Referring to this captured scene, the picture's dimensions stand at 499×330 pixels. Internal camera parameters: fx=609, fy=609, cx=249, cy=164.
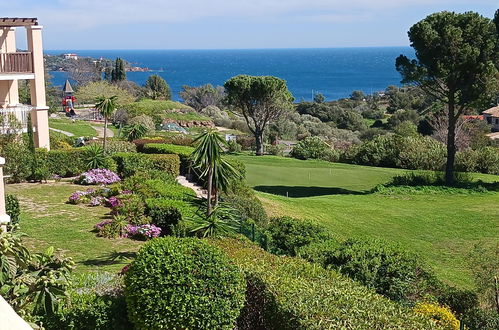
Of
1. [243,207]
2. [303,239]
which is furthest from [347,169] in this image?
[303,239]

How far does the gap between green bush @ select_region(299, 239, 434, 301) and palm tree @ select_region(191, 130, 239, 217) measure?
8.61ft

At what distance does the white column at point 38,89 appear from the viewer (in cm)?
2488

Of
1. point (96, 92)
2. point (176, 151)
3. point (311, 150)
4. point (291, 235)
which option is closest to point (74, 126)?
point (311, 150)

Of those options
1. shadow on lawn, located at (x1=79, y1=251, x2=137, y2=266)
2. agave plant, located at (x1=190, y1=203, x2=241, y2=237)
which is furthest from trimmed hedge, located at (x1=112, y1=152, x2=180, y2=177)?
shadow on lawn, located at (x1=79, y1=251, x2=137, y2=266)

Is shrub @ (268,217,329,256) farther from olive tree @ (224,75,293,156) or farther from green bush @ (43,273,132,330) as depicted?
olive tree @ (224,75,293,156)

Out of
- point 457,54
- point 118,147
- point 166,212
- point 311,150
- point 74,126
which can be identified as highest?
point 457,54

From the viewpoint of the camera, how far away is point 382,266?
1196cm

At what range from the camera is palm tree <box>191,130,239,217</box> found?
44.0ft

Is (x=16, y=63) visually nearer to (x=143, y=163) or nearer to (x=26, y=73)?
(x=26, y=73)

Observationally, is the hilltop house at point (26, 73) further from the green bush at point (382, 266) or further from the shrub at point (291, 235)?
the green bush at point (382, 266)

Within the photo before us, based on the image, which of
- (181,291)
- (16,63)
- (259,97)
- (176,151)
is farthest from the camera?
(259,97)

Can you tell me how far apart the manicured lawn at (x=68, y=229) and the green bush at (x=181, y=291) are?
14.2 feet

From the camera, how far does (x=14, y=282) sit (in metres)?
7.91

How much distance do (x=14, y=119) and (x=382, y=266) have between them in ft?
53.9
